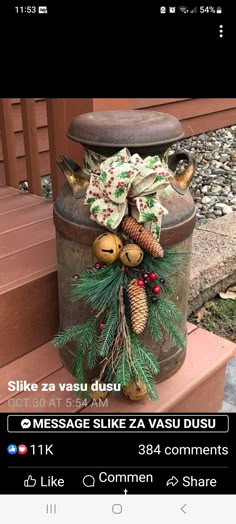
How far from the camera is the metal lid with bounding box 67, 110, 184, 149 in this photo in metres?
1.32

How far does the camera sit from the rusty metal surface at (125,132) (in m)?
1.32

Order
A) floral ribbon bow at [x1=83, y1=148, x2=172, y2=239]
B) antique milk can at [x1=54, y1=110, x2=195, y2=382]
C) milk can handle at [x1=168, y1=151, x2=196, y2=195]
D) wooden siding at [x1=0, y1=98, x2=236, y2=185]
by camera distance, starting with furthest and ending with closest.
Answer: wooden siding at [x1=0, y1=98, x2=236, y2=185] → milk can handle at [x1=168, y1=151, x2=196, y2=195] → antique milk can at [x1=54, y1=110, x2=195, y2=382] → floral ribbon bow at [x1=83, y1=148, x2=172, y2=239]

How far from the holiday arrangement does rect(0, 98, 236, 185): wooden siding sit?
22.4 inches

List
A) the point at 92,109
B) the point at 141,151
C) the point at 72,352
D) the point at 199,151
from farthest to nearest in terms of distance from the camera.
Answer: the point at 199,151 → the point at 92,109 → the point at 72,352 → the point at 141,151

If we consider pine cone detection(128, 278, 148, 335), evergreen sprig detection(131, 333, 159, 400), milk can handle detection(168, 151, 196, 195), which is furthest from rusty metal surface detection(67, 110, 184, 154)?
evergreen sprig detection(131, 333, 159, 400)

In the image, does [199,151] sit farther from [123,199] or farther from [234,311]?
[123,199]

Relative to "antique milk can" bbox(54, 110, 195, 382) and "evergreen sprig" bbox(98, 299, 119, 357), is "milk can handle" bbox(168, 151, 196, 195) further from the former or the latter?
"evergreen sprig" bbox(98, 299, 119, 357)

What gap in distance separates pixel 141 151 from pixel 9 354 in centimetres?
84

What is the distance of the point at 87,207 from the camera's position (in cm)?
141

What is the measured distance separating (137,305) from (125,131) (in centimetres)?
45

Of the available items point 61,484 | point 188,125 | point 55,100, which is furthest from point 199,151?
point 61,484

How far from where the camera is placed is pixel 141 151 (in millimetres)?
1351

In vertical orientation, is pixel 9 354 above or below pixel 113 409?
above

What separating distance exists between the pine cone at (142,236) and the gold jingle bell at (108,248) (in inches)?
1.5
